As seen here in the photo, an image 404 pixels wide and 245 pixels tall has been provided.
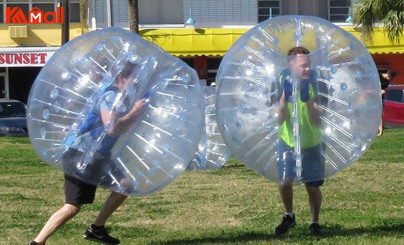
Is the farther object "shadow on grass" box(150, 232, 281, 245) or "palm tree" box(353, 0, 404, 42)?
"palm tree" box(353, 0, 404, 42)

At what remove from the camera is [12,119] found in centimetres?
2970

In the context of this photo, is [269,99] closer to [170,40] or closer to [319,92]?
[319,92]

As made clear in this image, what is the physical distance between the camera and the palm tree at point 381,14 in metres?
25.6

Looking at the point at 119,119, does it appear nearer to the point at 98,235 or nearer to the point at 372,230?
the point at 98,235

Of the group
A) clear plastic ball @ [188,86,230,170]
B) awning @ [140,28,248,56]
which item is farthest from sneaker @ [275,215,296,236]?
awning @ [140,28,248,56]

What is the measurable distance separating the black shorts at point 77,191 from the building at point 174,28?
88.2ft

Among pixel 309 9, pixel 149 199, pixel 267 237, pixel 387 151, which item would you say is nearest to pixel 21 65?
pixel 309 9

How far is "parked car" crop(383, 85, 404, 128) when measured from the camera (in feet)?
95.1

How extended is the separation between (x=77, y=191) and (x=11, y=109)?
74.7 ft

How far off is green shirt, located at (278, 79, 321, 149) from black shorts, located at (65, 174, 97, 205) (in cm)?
165

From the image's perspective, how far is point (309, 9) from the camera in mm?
39031

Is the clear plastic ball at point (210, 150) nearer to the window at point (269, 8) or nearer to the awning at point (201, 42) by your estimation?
the awning at point (201, 42)

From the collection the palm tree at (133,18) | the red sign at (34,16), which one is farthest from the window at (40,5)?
the palm tree at (133,18)

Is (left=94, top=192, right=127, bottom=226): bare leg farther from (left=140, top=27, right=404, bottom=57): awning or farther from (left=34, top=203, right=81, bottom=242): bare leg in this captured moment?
(left=140, top=27, right=404, bottom=57): awning
